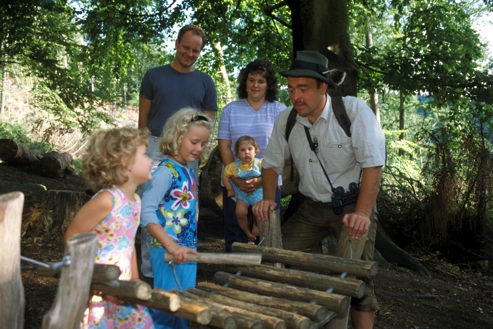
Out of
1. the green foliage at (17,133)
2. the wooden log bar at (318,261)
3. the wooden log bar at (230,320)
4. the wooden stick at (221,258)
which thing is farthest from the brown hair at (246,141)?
the green foliage at (17,133)

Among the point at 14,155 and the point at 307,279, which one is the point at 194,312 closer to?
the point at 307,279

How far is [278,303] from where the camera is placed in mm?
2930

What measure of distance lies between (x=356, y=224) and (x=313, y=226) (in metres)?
0.66

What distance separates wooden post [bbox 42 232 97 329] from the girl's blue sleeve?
1.17 metres

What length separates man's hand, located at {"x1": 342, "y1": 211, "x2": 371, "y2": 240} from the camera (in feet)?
11.8

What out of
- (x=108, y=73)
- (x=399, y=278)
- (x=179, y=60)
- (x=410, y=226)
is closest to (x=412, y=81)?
(x=410, y=226)

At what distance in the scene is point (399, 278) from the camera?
7.24 meters

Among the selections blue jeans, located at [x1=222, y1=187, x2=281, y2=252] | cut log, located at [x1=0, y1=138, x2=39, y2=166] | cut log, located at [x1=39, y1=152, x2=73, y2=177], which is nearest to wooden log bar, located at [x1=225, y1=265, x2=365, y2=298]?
blue jeans, located at [x1=222, y1=187, x2=281, y2=252]

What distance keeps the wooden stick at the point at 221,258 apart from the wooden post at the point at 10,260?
976mm

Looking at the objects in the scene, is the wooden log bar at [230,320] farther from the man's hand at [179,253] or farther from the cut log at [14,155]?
the cut log at [14,155]

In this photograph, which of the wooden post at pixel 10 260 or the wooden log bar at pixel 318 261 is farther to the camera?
the wooden log bar at pixel 318 261

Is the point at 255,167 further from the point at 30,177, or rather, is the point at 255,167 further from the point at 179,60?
the point at 30,177

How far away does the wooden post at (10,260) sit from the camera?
7.23ft

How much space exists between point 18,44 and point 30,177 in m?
2.55
